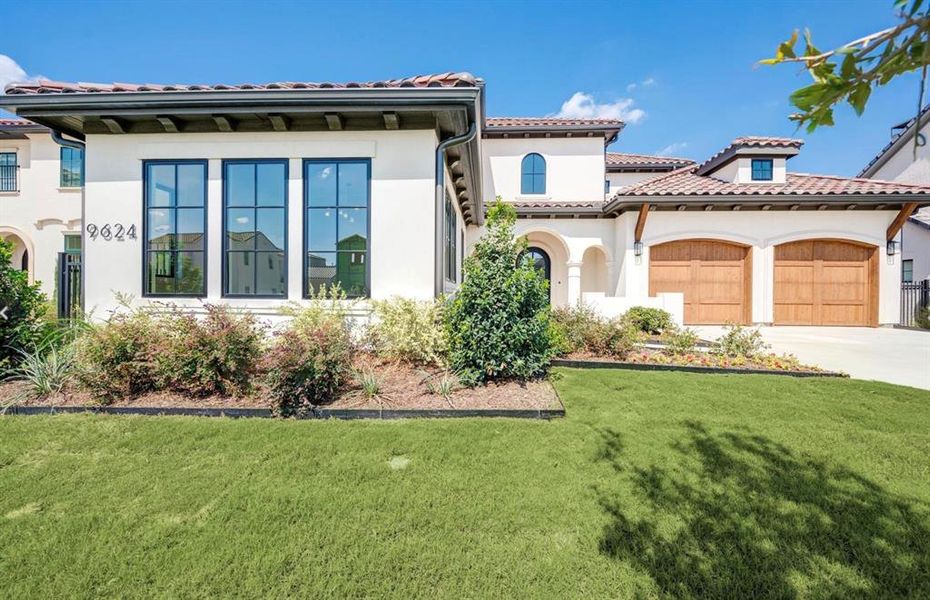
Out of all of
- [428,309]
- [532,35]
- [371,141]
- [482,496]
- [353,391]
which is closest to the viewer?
[482,496]

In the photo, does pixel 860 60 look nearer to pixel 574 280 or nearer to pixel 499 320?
pixel 499 320

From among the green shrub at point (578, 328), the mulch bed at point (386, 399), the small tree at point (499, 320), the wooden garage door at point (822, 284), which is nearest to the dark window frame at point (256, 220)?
the mulch bed at point (386, 399)

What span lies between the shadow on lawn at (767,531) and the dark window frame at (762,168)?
13.8 m

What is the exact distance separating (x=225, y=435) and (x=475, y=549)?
287cm

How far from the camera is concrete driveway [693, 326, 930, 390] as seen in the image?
6633mm

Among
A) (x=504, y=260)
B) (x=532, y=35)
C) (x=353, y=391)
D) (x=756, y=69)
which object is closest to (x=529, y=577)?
(x=756, y=69)

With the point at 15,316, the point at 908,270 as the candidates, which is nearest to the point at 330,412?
the point at 15,316

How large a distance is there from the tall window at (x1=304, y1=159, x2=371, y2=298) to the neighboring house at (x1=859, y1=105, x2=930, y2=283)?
72.2 ft

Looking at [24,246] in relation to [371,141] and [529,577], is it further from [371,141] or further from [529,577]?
[529,577]

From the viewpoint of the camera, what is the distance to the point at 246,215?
22.0 ft

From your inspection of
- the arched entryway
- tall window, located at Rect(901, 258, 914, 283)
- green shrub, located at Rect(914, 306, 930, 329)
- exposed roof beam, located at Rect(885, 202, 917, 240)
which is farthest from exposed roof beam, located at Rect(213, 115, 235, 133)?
tall window, located at Rect(901, 258, 914, 283)

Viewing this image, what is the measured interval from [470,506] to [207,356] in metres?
3.64

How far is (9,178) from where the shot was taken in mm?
15250

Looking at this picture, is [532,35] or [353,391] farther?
[532,35]
